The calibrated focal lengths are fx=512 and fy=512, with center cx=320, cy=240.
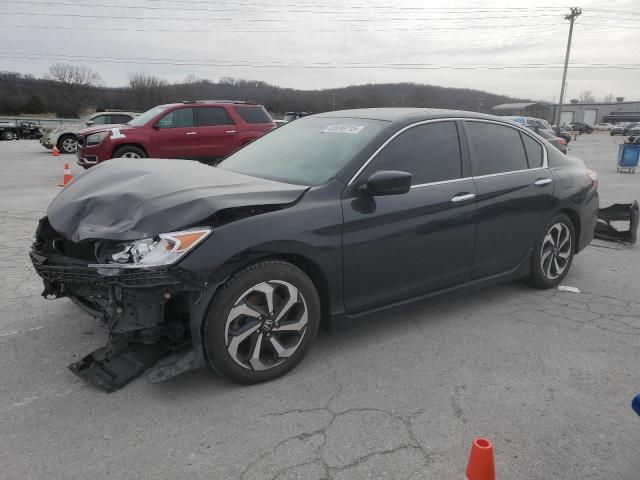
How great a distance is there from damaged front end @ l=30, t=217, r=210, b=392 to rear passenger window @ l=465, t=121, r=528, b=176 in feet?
8.16

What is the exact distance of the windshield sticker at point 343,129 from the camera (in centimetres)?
382

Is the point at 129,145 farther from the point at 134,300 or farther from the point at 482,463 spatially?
the point at 482,463

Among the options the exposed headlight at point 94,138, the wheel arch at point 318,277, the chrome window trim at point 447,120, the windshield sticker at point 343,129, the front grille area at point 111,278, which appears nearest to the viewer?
the front grille area at point 111,278

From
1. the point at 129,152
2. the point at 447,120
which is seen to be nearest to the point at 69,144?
the point at 129,152

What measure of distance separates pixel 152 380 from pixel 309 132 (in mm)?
2304

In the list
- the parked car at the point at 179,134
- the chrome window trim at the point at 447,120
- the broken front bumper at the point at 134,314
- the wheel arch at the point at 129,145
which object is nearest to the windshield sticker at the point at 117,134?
the parked car at the point at 179,134

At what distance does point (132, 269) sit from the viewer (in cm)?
265

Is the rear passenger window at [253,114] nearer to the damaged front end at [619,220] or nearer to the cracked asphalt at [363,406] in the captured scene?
the damaged front end at [619,220]

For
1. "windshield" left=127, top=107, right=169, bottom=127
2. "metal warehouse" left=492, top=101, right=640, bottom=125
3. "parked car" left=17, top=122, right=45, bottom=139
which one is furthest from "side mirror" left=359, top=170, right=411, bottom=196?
"metal warehouse" left=492, top=101, right=640, bottom=125

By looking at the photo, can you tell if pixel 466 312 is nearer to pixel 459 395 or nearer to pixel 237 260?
pixel 459 395

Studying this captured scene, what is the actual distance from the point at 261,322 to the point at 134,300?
0.73 metres

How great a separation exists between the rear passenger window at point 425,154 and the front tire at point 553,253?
129cm

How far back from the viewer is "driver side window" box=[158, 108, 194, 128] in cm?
1203

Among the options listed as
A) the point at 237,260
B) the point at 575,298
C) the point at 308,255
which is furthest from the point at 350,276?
the point at 575,298
